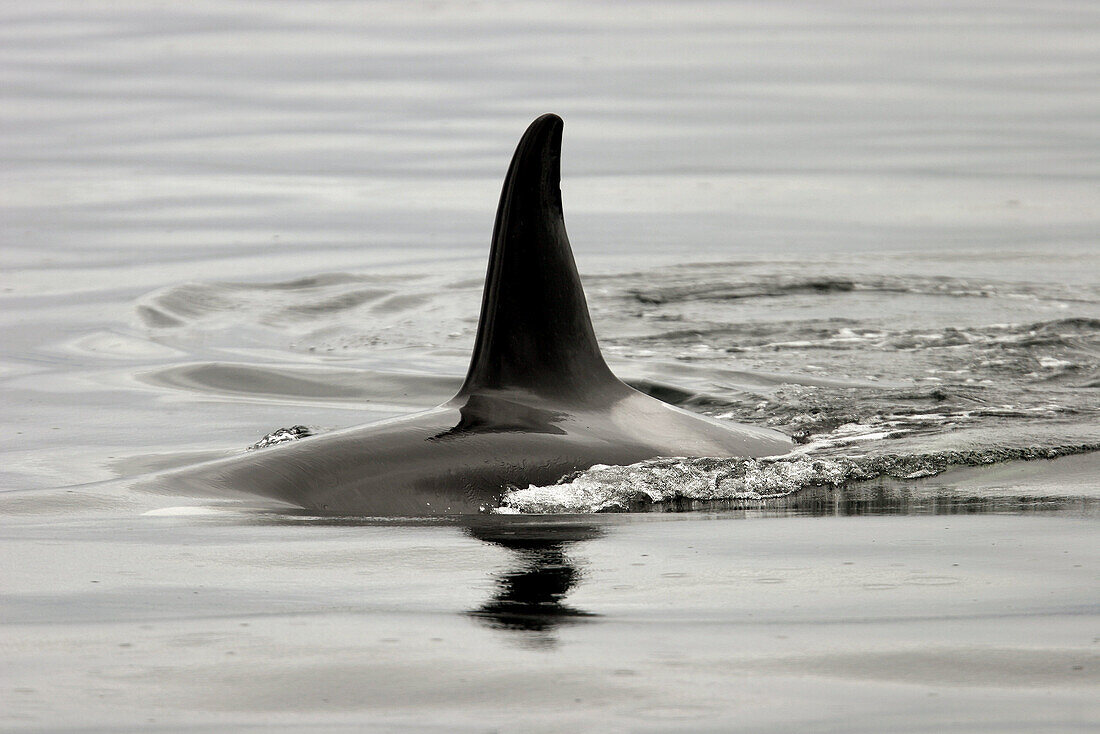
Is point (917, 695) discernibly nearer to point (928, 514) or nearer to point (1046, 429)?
point (928, 514)

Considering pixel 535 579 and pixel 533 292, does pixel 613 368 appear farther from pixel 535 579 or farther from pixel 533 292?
pixel 535 579

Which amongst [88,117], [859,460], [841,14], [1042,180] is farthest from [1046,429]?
[841,14]

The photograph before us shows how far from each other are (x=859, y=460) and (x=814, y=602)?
329 cm

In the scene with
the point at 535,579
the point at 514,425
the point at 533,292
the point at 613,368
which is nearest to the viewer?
the point at 535,579

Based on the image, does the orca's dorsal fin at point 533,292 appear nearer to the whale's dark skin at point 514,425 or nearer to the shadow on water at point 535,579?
the whale's dark skin at point 514,425

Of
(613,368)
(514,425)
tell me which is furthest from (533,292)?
(613,368)

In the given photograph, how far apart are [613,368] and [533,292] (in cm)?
410

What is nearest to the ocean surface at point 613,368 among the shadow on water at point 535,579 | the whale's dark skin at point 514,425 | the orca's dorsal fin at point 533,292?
the shadow on water at point 535,579

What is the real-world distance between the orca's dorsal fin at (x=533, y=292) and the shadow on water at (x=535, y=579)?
50.5 inches

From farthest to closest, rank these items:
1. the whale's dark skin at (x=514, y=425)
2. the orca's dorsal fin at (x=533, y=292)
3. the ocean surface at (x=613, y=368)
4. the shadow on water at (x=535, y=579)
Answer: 1. the orca's dorsal fin at (x=533, y=292)
2. the whale's dark skin at (x=514, y=425)
3. the shadow on water at (x=535, y=579)
4. the ocean surface at (x=613, y=368)

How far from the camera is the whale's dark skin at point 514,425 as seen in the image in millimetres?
7207

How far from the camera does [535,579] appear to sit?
18.4 feet

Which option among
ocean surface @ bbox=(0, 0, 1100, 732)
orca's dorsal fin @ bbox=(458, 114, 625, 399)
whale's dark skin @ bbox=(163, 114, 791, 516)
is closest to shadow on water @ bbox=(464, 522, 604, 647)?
ocean surface @ bbox=(0, 0, 1100, 732)

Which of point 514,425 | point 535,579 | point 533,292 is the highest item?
point 533,292
